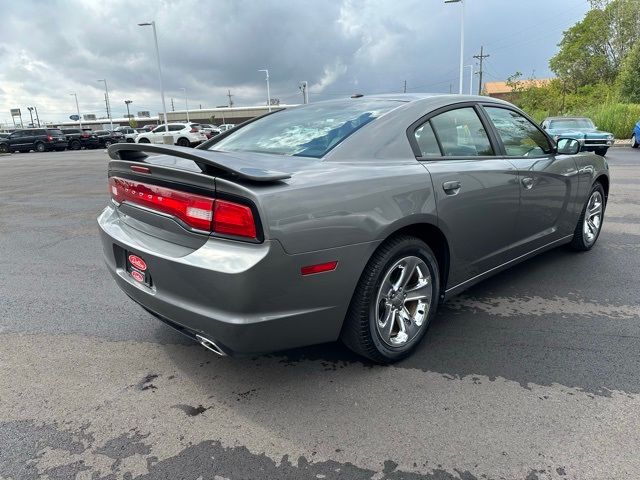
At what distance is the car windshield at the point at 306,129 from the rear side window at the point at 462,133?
360 millimetres

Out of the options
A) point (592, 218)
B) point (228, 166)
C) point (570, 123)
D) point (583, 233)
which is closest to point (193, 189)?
point (228, 166)

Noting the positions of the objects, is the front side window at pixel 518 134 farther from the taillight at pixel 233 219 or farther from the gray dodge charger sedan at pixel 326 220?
the taillight at pixel 233 219

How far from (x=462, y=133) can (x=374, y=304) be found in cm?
149

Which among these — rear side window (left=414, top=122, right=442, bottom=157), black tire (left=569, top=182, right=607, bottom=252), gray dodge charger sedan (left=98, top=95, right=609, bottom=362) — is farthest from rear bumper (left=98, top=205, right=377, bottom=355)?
black tire (left=569, top=182, right=607, bottom=252)

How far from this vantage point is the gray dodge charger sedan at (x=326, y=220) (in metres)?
2.21

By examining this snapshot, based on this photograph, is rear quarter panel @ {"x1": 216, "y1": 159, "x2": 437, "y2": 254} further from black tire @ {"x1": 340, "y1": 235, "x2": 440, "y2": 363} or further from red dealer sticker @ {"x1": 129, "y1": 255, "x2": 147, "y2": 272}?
red dealer sticker @ {"x1": 129, "y1": 255, "x2": 147, "y2": 272}

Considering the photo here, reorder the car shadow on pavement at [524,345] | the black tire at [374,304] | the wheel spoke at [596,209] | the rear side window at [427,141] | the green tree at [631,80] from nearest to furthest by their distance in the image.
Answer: the black tire at [374,304] → the car shadow on pavement at [524,345] → the rear side window at [427,141] → the wheel spoke at [596,209] → the green tree at [631,80]

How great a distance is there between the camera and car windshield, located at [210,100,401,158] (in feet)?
9.45

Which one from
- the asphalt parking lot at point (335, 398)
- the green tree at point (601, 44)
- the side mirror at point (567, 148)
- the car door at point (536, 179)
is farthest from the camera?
the green tree at point (601, 44)

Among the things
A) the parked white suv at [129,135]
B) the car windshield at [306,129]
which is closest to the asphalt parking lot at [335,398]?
the car windshield at [306,129]

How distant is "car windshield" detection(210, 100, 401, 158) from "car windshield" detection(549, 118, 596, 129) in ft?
58.1

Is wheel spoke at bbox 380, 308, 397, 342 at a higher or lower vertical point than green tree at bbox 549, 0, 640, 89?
lower

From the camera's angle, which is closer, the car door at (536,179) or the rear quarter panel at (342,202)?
the rear quarter panel at (342,202)

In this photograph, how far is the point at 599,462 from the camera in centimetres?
206
